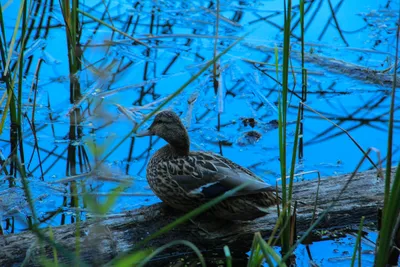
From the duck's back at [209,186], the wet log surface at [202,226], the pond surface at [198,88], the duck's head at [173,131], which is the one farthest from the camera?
the pond surface at [198,88]

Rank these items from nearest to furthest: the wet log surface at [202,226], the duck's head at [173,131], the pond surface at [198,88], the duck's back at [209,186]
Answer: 1. the wet log surface at [202,226]
2. the duck's back at [209,186]
3. the duck's head at [173,131]
4. the pond surface at [198,88]

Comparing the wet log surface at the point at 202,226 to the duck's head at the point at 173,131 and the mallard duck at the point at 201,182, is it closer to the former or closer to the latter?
the mallard duck at the point at 201,182

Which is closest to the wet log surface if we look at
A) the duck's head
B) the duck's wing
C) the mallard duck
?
the mallard duck

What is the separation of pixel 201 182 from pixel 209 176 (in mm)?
54

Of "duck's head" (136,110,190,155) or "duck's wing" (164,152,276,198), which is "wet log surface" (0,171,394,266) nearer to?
"duck's wing" (164,152,276,198)

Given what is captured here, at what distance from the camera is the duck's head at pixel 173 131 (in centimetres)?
392

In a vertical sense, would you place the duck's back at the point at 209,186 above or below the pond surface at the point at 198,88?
below

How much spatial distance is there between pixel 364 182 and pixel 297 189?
407mm

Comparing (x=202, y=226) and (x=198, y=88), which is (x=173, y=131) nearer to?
(x=202, y=226)

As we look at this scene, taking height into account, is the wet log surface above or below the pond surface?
below

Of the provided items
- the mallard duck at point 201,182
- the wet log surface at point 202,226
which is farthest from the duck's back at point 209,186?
the wet log surface at point 202,226

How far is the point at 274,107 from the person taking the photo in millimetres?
5723

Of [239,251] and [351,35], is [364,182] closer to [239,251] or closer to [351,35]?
[239,251]

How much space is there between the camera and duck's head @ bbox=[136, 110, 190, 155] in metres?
3.92
